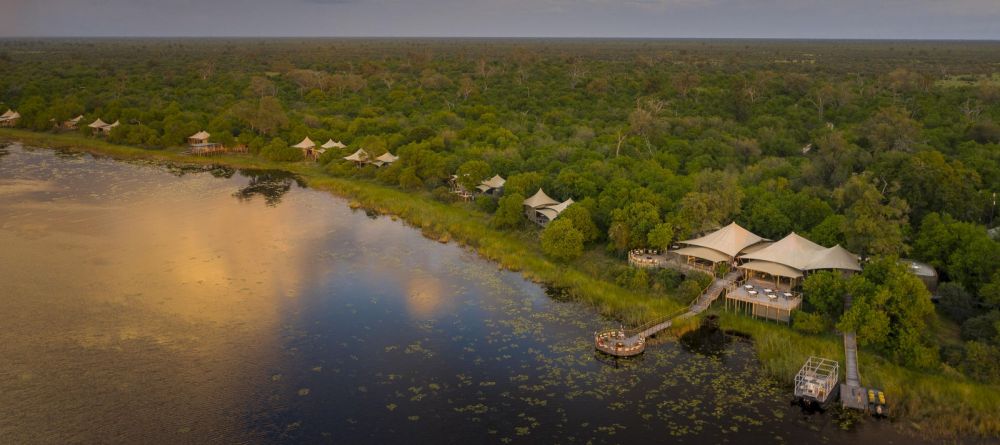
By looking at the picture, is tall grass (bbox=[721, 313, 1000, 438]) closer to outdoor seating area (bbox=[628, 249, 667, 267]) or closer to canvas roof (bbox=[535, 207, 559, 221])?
outdoor seating area (bbox=[628, 249, 667, 267])

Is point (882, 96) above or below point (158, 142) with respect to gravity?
above

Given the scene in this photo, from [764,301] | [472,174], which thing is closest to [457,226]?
[472,174]

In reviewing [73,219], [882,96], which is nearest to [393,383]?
[73,219]

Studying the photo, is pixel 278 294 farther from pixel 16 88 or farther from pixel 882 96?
pixel 16 88

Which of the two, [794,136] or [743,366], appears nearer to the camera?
[743,366]

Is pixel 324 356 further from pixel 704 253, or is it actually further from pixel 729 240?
pixel 729 240

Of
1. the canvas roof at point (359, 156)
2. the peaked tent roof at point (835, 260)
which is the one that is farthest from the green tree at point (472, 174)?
the peaked tent roof at point (835, 260)
